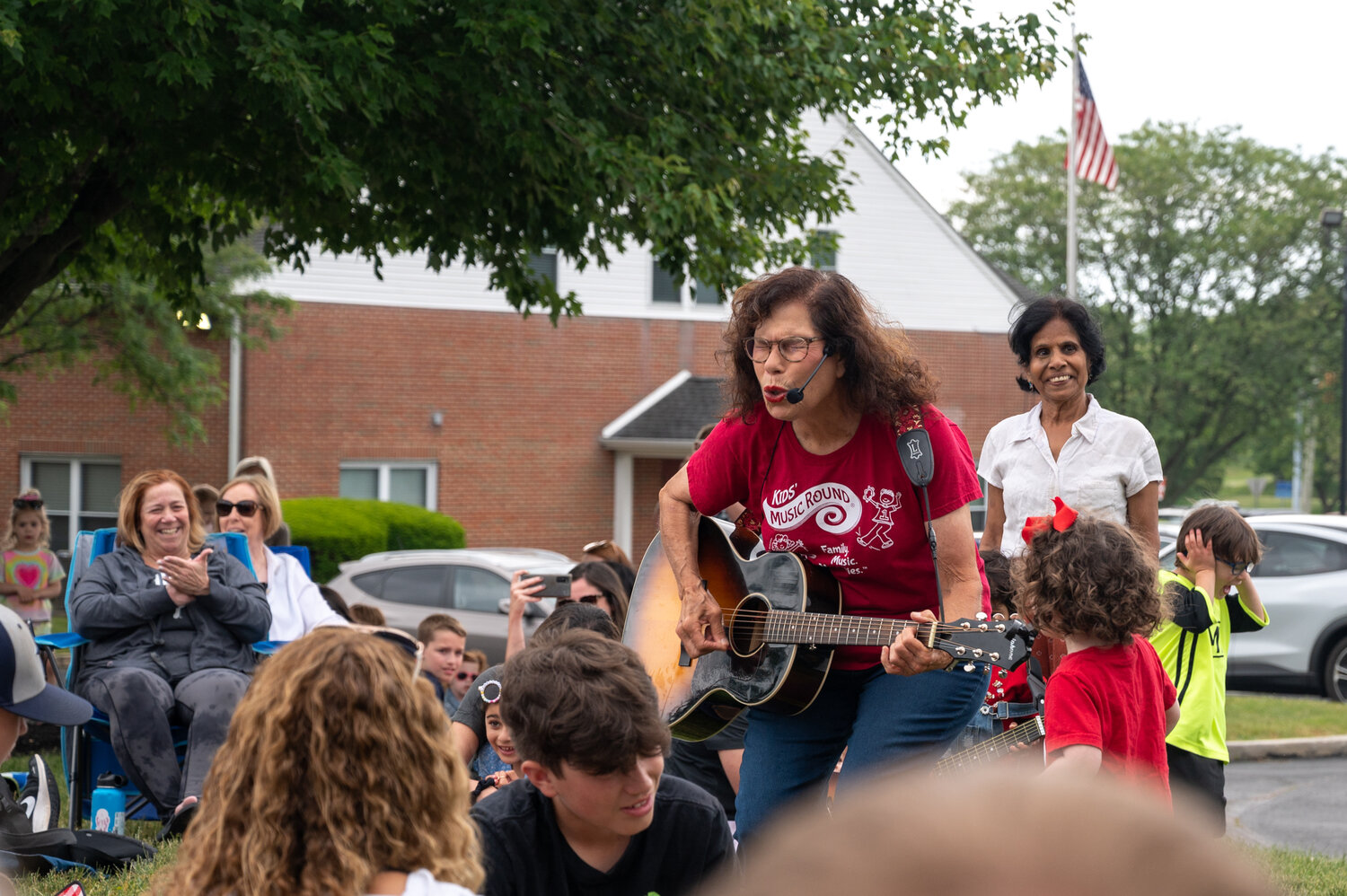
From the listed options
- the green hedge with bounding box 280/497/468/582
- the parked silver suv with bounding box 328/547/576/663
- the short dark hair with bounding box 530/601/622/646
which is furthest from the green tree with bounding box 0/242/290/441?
the short dark hair with bounding box 530/601/622/646

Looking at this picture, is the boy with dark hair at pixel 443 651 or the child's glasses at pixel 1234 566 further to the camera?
the boy with dark hair at pixel 443 651

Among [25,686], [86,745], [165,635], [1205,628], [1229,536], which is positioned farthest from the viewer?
[165,635]

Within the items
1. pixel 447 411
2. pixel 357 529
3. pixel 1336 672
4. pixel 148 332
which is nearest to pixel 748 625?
pixel 1336 672

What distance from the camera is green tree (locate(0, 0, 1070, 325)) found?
794cm

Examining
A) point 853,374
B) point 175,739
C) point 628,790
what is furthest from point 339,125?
point 628,790

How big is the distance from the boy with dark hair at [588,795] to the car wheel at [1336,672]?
445 inches

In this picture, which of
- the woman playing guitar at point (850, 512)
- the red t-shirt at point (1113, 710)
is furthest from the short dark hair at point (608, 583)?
the red t-shirt at point (1113, 710)

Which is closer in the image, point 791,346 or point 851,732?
point 791,346

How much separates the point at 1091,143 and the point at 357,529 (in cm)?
1387

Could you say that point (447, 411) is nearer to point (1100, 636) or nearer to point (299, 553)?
point (299, 553)

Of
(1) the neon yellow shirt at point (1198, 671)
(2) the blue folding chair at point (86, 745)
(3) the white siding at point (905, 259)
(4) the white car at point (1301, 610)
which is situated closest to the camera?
(1) the neon yellow shirt at point (1198, 671)

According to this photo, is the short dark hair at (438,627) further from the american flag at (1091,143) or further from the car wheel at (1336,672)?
the american flag at (1091,143)

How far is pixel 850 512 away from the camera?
3.78 m

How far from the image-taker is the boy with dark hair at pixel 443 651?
713 centimetres
